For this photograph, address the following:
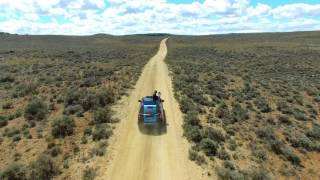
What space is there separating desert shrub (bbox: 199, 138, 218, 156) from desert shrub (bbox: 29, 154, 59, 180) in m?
8.46

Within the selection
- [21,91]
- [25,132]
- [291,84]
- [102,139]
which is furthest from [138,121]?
→ [291,84]

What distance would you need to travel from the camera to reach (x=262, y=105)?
3269cm

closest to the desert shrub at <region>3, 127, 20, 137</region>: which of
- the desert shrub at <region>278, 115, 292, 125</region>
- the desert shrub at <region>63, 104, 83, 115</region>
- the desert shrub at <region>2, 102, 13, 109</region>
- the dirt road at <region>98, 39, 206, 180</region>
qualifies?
the desert shrub at <region>63, 104, 83, 115</region>

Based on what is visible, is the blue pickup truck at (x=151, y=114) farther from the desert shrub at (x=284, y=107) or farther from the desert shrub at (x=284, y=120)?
the desert shrub at (x=284, y=107)

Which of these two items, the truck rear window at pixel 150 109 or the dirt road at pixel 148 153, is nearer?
the dirt road at pixel 148 153

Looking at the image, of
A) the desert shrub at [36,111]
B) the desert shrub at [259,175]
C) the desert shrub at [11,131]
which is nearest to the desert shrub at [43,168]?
the desert shrub at [11,131]

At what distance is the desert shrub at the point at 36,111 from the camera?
26078 millimetres

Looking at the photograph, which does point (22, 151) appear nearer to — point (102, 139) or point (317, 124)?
point (102, 139)

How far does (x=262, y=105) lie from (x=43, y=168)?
2210 cm

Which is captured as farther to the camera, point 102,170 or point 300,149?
point 300,149

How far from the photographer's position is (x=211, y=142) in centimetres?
2092

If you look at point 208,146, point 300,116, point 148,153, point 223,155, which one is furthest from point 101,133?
point 300,116

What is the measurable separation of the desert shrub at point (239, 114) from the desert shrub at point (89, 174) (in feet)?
46.0

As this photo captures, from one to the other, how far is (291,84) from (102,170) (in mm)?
35177
